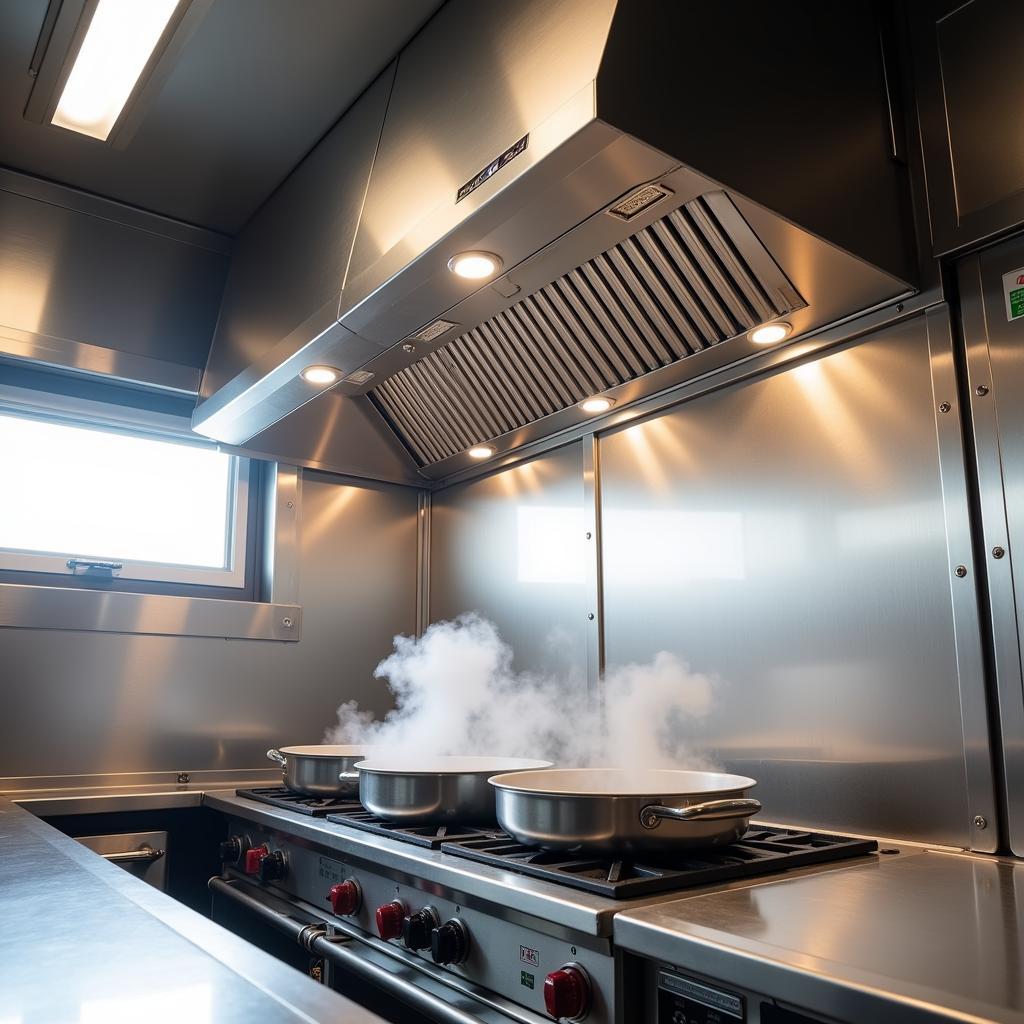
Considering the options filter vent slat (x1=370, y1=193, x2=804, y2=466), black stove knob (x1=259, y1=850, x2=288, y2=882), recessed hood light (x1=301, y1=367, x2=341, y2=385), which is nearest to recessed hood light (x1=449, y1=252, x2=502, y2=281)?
filter vent slat (x1=370, y1=193, x2=804, y2=466)

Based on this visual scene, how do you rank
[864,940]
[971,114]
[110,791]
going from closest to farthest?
[864,940] < [971,114] < [110,791]

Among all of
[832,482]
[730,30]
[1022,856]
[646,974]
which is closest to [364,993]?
[646,974]

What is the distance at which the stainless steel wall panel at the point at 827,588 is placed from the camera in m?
1.49

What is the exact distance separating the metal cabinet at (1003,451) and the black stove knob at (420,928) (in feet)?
2.95

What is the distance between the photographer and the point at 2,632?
2.21 m

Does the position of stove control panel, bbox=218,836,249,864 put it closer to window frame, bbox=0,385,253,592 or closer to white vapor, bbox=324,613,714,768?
white vapor, bbox=324,613,714,768

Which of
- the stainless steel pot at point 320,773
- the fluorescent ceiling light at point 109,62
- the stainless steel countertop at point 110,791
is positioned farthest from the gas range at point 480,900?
the fluorescent ceiling light at point 109,62

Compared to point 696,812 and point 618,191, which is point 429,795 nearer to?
point 696,812

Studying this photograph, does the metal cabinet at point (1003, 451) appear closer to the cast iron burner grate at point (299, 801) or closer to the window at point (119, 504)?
the cast iron burner grate at point (299, 801)

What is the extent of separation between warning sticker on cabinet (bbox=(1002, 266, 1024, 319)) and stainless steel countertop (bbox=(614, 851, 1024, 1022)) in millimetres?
868

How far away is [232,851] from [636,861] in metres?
1.20

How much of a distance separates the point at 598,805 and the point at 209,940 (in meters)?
0.55

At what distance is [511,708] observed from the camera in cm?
237

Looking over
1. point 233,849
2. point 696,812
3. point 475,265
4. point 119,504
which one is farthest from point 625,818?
point 119,504
